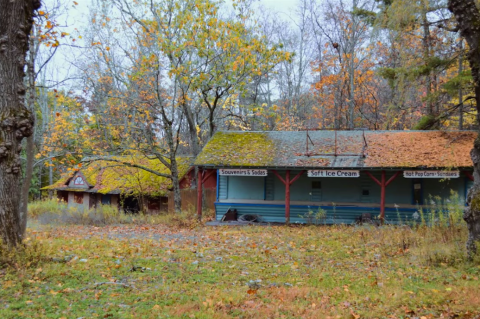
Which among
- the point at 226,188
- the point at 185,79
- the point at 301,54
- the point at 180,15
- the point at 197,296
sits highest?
the point at 301,54

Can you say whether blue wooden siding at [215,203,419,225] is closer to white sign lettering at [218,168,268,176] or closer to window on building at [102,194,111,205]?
white sign lettering at [218,168,268,176]

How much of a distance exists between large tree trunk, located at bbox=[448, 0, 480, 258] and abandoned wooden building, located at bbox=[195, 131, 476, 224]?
7060 mm

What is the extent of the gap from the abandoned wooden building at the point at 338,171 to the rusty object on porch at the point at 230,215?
26cm

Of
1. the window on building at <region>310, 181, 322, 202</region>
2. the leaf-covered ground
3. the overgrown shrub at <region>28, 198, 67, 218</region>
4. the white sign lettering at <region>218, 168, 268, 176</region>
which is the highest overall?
the white sign lettering at <region>218, 168, 268, 176</region>

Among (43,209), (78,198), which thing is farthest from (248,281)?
(78,198)

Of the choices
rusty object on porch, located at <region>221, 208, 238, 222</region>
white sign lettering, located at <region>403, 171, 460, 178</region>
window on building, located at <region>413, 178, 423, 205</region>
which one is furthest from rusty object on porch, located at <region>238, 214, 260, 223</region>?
window on building, located at <region>413, 178, 423, 205</region>

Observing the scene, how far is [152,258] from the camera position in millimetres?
8414

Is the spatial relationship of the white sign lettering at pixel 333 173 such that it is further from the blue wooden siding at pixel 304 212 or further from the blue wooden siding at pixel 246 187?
the blue wooden siding at pixel 246 187

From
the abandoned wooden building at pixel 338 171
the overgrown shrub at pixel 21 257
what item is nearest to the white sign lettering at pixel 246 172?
the abandoned wooden building at pixel 338 171

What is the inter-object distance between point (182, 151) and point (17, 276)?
35371mm

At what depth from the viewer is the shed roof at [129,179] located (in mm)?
22781

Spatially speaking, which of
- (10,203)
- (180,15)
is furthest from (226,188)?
(10,203)

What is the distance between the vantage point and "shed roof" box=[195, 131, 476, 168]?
15.4m

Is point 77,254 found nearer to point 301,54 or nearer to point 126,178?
point 126,178
